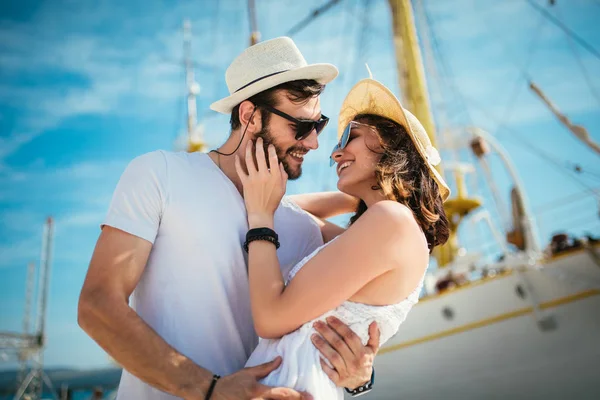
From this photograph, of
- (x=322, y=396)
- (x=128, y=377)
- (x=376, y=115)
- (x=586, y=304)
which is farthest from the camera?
(x=586, y=304)

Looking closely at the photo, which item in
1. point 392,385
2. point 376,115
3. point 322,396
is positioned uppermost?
point 376,115

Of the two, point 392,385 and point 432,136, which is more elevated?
point 432,136

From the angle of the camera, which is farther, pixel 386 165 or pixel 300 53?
pixel 300 53

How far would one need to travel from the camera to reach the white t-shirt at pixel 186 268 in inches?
82.7

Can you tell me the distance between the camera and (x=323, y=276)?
1.88 metres

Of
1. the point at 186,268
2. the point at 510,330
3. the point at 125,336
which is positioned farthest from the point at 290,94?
the point at 510,330

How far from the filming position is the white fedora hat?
2.55 meters

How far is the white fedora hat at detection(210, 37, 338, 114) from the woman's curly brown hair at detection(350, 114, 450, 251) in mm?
413

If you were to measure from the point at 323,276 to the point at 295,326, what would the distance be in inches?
8.8

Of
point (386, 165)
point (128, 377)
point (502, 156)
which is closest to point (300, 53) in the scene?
point (386, 165)

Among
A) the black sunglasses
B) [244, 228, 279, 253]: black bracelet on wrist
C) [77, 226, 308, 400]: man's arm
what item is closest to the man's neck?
the black sunglasses

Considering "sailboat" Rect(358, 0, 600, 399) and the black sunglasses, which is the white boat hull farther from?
the black sunglasses

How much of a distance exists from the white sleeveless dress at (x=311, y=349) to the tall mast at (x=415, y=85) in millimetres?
14246

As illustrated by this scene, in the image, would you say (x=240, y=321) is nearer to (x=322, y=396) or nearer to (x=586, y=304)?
(x=322, y=396)
